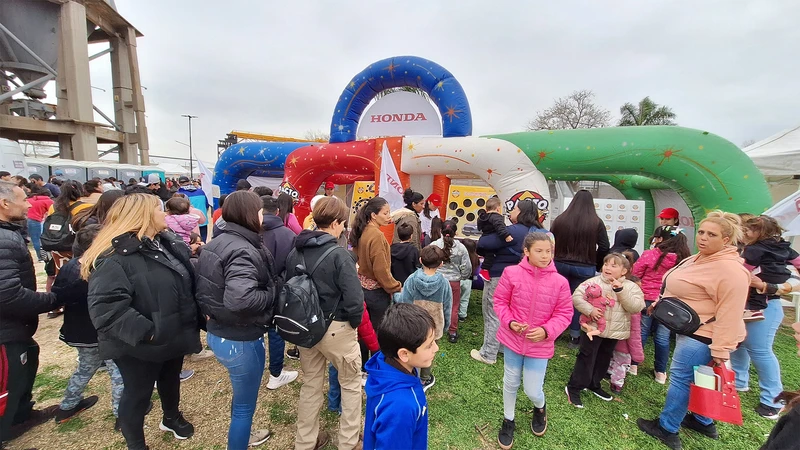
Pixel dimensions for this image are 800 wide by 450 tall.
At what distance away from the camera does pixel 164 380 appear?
89.9 inches

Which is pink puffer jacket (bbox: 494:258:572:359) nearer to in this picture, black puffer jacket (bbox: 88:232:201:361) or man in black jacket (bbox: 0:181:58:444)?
black puffer jacket (bbox: 88:232:201:361)

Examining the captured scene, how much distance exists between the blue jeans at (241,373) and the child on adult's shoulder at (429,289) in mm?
1435

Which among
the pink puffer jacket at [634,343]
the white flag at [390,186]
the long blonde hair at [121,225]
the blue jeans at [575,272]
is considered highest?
the white flag at [390,186]

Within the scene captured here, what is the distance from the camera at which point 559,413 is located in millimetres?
2740

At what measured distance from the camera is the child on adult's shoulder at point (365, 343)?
2443mm

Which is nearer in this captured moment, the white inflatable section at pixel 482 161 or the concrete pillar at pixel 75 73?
the white inflatable section at pixel 482 161

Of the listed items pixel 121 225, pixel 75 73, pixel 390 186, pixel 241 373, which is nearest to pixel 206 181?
pixel 390 186

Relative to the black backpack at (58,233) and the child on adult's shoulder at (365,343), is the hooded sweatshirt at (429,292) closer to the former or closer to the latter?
the child on adult's shoulder at (365,343)

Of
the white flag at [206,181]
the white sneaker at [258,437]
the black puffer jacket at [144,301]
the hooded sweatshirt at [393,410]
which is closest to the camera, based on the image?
the hooded sweatshirt at [393,410]

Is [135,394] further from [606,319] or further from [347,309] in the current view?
[606,319]

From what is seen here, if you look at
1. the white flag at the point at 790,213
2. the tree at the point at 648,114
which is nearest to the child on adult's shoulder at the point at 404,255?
the white flag at the point at 790,213

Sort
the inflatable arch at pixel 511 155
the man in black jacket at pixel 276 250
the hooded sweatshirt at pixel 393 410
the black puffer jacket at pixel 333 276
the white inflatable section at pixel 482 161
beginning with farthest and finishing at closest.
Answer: the white inflatable section at pixel 482 161 < the inflatable arch at pixel 511 155 < the man in black jacket at pixel 276 250 < the black puffer jacket at pixel 333 276 < the hooded sweatshirt at pixel 393 410

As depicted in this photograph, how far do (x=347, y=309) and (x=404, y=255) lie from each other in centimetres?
147

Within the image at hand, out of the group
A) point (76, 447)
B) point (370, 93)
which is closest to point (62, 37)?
point (370, 93)
